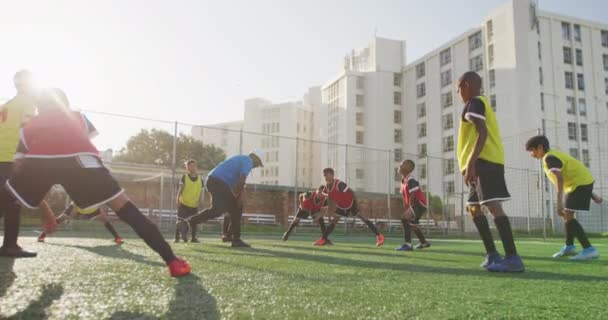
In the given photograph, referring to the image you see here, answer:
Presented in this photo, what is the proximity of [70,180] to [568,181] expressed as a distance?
6137mm

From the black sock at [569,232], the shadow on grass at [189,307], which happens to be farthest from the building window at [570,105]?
the shadow on grass at [189,307]

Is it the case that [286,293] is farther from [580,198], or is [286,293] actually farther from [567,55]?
[567,55]

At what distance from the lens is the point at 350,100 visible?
57.9 metres

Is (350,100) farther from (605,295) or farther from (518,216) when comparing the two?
(605,295)

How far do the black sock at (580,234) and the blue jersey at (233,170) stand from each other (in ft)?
15.8

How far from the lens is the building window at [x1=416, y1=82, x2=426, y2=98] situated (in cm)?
5206

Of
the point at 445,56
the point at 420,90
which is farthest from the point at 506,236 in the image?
the point at 420,90

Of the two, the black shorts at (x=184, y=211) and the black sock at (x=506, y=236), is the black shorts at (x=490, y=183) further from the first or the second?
the black shorts at (x=184, y=211)

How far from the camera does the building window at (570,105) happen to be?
41500 millimetres

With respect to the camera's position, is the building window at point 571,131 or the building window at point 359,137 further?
the building window at point 359,137

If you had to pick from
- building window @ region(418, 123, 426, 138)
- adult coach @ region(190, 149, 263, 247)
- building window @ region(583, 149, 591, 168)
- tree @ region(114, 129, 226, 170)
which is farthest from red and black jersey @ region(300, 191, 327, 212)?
building window @ region(418, 123, 426, 138)

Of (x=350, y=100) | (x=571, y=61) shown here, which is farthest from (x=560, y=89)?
(x=350, y=100)

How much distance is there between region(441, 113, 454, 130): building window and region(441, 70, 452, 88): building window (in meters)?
3.46

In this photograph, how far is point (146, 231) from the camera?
323cm
